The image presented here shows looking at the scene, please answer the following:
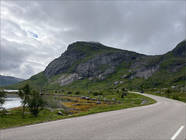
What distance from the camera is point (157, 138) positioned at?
8672 millimetres

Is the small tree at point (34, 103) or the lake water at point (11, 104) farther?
the lake water at point (11, 104)

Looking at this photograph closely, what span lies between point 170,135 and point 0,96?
65.0m

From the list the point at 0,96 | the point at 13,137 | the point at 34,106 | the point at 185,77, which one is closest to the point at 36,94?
the point at 34,106

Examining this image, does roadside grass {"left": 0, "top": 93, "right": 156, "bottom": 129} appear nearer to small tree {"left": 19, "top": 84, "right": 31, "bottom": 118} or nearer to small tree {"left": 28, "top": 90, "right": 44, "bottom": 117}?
small tree {"left": 28, "top": 90, "right": 44, "bottom": 117}

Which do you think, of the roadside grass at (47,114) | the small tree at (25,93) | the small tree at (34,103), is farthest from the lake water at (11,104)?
the small tree at (34,103)

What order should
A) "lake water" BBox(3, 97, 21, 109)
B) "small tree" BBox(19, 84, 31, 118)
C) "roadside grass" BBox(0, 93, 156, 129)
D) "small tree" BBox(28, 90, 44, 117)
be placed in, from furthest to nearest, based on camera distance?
"lake water" BBox(3, 97, 21, 109)
"small tree" BBox(19, 84, 31, 118)
"small tree" BBox(28, 90, 44, 117)
"roadside grass" BBox(0, 93, 156, 129)

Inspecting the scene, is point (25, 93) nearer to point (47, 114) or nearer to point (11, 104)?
point (47, 114)

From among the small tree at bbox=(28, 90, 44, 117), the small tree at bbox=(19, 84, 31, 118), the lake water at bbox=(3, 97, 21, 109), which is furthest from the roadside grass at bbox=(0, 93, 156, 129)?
the lake water at bbox=(3, 97, 21, 109)

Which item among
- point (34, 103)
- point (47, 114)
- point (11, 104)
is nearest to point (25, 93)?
point (34, 103)

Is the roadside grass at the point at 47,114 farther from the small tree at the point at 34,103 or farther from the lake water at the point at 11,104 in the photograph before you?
the lake water at the point at 11,104

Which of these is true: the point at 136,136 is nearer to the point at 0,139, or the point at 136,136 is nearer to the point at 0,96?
the point at 0,139

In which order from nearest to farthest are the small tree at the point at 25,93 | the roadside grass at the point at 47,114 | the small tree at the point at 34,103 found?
the roadside grass at the point at 47,114 → the small tree at the point at 34,103 → the small tree at the point at 25,93

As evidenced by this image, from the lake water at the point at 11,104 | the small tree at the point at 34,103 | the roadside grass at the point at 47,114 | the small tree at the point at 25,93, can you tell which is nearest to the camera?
the roadside grass at the point at 47,114

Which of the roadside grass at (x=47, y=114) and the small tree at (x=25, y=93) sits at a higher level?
the small tree at (x=25, y=93)
